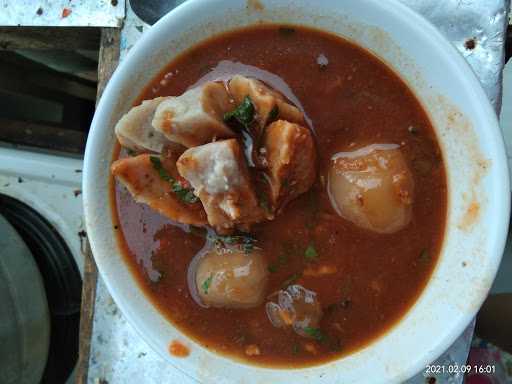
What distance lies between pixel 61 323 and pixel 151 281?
1433mm

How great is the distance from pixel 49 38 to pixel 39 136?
2.19 ft

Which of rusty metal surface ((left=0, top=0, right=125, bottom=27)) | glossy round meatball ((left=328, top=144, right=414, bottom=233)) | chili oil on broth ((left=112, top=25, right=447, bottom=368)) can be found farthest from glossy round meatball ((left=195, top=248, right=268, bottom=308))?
rusty metal surface ((left=0, top=0, right=125, bottom=27))

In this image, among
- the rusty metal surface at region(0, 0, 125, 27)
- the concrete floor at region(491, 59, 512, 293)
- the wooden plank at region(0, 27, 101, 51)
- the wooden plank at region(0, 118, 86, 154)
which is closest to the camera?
the rusty metal surface at region(0, 0, 125, 27)

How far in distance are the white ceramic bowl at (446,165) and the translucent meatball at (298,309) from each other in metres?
0.14

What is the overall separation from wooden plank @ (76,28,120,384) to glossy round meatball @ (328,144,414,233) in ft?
3.24

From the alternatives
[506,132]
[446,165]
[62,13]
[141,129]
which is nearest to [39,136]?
[62,13]

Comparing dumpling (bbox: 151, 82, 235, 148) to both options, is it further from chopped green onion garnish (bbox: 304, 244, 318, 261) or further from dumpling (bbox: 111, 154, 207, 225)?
chopped green onion garnish (bbox: 304, 244, 318, 261)

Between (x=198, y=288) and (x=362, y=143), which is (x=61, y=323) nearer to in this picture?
(x=198, y=288)

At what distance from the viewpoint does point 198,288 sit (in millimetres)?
1746

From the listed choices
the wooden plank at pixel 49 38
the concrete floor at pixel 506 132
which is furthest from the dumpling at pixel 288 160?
the concrete floor at pixel 506 132

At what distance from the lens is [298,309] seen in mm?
1677

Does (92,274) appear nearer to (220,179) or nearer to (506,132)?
(220,179)

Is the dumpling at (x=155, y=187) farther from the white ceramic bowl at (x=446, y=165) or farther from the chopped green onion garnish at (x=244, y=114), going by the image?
the chopped green onion garnish at (x=244, y=114)

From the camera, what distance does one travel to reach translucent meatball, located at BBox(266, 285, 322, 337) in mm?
1681
